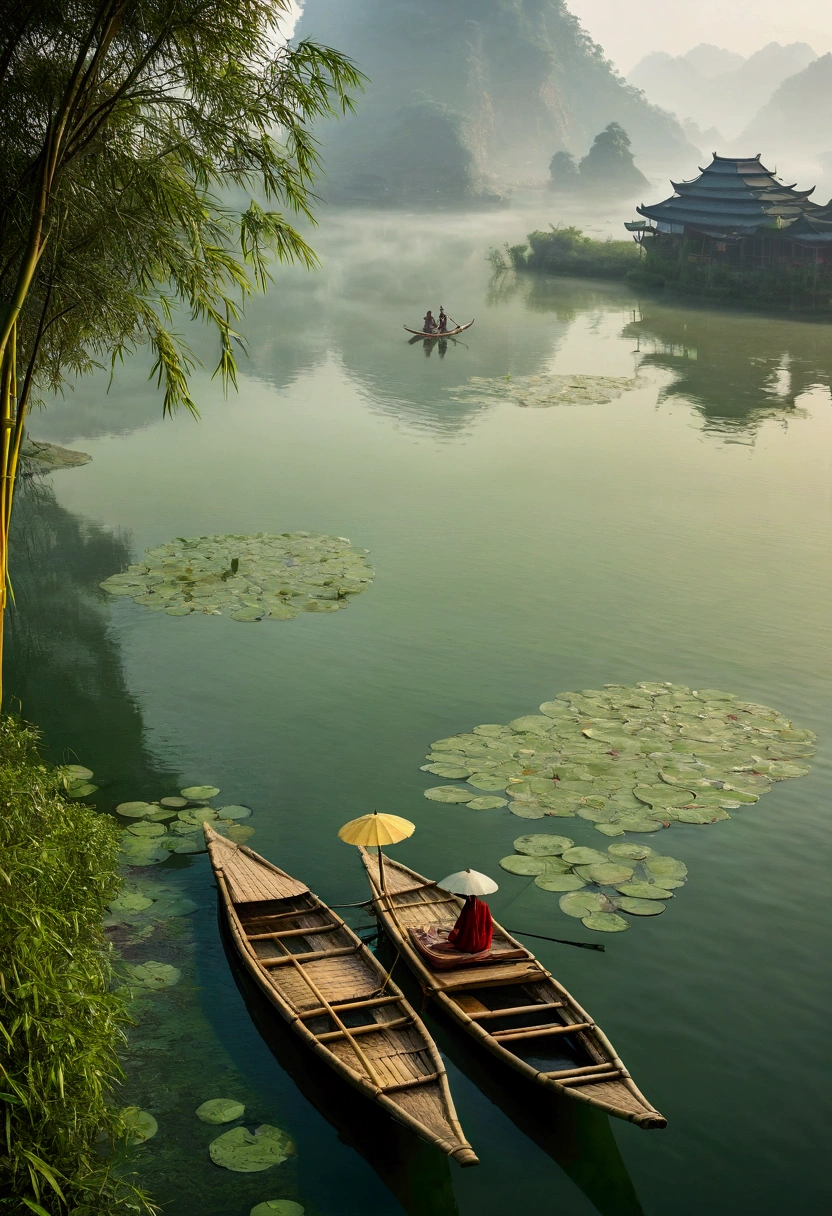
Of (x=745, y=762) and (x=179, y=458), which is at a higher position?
(x=179, y=458)

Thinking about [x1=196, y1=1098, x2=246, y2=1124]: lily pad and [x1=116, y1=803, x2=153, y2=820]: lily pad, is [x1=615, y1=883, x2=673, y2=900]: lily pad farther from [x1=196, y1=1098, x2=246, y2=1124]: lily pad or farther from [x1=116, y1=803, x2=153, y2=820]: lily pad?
[x1=116, y1=803, x2=153, y2=820]: lily pad

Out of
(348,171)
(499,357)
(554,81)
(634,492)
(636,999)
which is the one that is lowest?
(636,999)

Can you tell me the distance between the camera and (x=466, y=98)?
84188mm

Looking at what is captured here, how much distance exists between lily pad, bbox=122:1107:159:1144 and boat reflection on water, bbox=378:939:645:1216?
156 cm

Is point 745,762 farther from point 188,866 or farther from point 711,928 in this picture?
point 188,866

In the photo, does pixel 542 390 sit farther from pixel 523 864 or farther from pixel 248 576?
→ pixel 523 864

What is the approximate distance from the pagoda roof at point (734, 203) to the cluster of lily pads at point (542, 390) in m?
11.8

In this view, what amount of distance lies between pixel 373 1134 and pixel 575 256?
37910mm

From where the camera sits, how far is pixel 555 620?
448 inches

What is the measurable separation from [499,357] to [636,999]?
2296cm

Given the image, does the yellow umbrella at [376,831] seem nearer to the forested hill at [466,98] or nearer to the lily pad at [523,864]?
the lily pad at [523,864]

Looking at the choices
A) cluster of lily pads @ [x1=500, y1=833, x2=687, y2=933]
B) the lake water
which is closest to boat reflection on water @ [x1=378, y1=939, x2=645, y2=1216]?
the lake water

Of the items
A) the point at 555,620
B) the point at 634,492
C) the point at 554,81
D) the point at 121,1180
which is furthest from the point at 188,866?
the point at 554,81

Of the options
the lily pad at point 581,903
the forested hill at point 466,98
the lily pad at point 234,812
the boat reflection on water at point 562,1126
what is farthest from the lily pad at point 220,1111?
the forested hill at point 466,98
